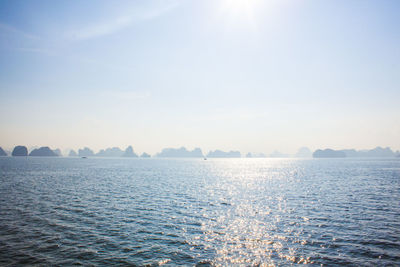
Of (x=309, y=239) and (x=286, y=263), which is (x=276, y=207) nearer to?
(x=309, y=239)

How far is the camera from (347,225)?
30703mm

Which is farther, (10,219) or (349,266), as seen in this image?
(10,219)

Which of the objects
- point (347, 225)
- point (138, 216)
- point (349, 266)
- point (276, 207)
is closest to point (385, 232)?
point (347, 225)

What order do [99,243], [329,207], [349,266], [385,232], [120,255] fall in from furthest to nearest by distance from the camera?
[329,207] < [385,232] < [99,243] < [120,255] < [349,266]

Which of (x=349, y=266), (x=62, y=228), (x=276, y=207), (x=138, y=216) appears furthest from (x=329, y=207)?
(x=62, y=228)

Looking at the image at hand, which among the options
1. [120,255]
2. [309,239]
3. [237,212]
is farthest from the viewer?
[237,212]

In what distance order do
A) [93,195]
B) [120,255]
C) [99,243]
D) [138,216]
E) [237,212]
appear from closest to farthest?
[120,255] → [99,243] → [138,216] → [237,212] → [93,195]

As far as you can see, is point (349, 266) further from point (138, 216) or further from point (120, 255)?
point (138, 216)

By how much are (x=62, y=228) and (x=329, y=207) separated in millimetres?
44683

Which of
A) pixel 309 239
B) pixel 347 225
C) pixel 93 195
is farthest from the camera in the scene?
pixel 93 195

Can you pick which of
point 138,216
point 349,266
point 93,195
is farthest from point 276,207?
point 93,195

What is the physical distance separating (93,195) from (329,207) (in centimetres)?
5117

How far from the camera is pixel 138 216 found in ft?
Answer: 115

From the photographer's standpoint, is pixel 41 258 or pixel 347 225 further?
pixel 347 225
